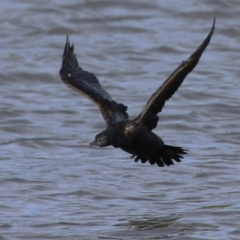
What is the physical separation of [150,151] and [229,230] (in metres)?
0.98

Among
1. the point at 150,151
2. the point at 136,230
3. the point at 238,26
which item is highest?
the point at 238,26

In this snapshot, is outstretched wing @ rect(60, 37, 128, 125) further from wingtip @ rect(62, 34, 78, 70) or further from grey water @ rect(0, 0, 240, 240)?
grey water @ rect(0, 0, 240, 240)

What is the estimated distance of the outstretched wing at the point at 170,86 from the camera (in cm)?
817

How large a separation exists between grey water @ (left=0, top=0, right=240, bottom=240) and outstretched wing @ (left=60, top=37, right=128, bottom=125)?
0.92 meters

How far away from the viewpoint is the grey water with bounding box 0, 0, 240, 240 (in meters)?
9.04

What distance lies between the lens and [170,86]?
27.3ft

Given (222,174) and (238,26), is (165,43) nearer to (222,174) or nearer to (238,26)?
(238,26)

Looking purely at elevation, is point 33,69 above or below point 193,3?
below

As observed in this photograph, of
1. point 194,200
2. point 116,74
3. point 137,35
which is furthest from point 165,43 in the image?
point 194,200

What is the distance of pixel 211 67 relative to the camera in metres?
16.8

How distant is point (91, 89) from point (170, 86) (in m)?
1.50

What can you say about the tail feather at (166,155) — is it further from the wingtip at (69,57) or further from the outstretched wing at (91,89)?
the wingtip at (69,57)

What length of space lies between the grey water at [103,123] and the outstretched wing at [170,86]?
3.15ft

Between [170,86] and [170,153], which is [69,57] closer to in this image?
[170,153]
